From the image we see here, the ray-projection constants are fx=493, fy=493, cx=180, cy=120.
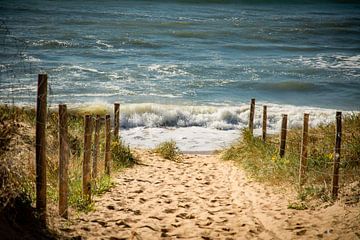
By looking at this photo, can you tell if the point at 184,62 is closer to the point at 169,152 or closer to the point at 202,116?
the point at 202,116

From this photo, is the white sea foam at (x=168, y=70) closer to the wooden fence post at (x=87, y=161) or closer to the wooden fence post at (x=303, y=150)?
the wooden fence post at (x=303, y=150)

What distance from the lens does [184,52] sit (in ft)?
125

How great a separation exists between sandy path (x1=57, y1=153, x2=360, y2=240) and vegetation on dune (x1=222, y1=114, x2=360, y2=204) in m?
0.43

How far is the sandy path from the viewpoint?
6.83m

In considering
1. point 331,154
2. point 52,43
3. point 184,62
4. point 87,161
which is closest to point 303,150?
point 331,154

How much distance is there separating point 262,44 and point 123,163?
1294 inches

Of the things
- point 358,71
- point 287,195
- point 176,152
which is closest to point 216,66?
point 358,71

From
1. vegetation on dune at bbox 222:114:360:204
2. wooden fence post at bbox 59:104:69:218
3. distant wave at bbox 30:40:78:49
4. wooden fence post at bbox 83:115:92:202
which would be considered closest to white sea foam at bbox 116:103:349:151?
vegetation on dune at bbox 222:114:360:204

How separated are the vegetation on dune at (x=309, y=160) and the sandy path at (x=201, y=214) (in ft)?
1.42

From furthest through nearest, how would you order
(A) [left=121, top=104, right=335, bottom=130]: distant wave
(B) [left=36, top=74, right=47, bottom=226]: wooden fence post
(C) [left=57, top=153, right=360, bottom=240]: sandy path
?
1. (A) [left=121, top=104, right=335, bottom=130]: distant wave
2. (C) [left=57, top=153, right=360, bottom=240]: sandy path
3. (B) [left=36, top=74, right=47, bottom=226]: wooden fence post

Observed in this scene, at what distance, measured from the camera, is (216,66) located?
1331 inches

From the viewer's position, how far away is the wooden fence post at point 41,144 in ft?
19.9

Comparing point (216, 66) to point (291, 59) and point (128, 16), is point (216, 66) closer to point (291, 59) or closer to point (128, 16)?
point (291, 59)

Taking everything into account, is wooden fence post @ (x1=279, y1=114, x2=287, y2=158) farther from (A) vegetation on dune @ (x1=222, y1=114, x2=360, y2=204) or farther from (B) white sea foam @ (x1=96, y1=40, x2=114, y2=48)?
(B) white sea foam @ (x1=96, y1=40, x2=114, y2=48)
